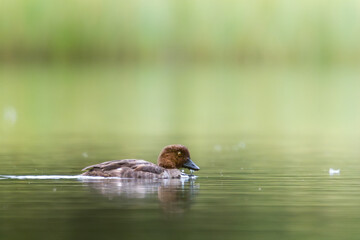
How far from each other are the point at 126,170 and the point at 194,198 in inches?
93.6

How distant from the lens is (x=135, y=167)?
47.3 feet

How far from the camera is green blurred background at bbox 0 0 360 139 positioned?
31906 mm

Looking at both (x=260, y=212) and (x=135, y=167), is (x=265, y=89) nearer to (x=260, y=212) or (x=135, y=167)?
(x=135, y=167)

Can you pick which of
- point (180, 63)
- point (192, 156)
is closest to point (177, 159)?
point (192, 156)

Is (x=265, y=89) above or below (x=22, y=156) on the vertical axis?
above

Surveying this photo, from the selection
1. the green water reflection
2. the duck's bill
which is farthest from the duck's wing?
the duck's bill

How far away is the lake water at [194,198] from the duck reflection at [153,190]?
1 cm

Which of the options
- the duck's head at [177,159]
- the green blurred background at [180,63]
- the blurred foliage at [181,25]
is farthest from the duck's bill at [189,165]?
the blurred foliage at [181,25]

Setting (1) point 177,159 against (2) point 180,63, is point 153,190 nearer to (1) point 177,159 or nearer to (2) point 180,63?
(1) point 177,159

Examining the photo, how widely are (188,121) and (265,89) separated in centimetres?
Result: 1723

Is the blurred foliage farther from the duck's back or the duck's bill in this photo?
the duck's back

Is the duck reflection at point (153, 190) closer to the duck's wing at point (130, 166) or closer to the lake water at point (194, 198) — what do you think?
the lake water at point (194, 198)

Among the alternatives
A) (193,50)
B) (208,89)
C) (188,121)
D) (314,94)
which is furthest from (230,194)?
(193,50)

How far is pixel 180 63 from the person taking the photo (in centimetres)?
8044
